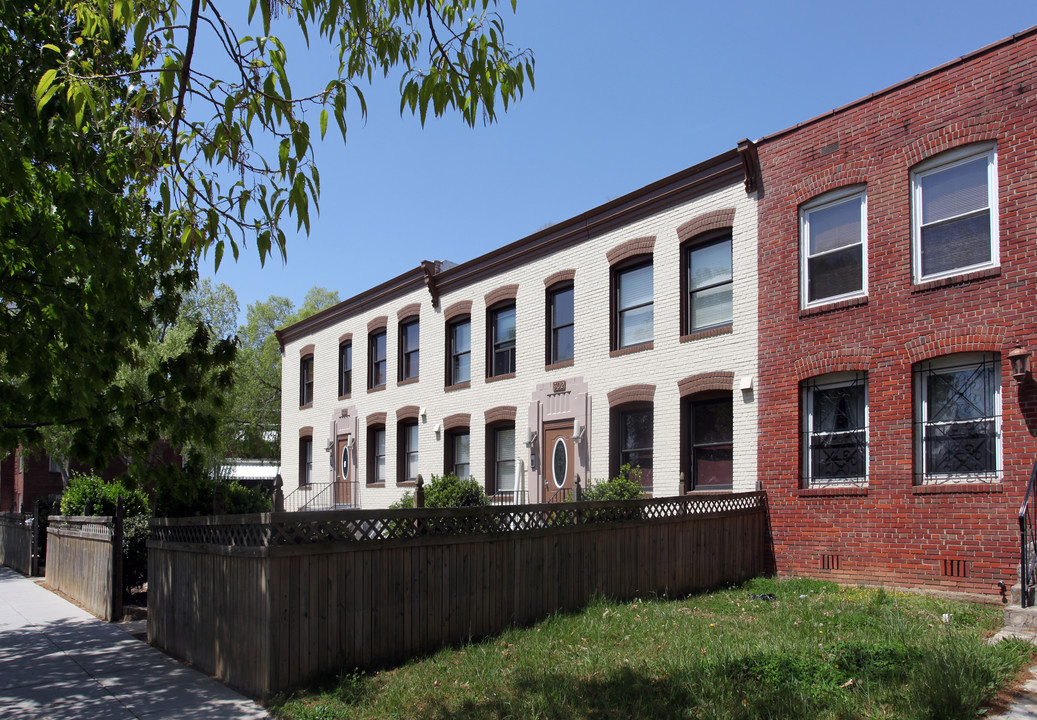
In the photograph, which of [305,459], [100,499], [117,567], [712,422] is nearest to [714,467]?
[712,422]

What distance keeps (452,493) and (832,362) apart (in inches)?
303

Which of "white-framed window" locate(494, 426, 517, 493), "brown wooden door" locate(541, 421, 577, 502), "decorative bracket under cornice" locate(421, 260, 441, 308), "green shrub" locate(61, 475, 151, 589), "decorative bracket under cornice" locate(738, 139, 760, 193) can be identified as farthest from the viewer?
"decorative bracket under cornice" locate(421, 260, 441, 308)

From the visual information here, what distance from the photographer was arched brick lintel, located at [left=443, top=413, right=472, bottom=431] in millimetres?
20547

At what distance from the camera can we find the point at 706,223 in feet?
49.4

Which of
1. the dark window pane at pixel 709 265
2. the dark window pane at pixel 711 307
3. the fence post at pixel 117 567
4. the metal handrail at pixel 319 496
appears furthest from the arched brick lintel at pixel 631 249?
the metal handrail at pixel 319 496

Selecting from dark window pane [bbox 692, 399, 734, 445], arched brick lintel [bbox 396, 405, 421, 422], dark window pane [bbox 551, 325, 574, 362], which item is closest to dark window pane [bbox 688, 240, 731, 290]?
dark window pane [bbox 692, 399, 734, 445]

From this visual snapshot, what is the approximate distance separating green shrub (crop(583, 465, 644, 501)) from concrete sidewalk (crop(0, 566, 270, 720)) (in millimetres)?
7712

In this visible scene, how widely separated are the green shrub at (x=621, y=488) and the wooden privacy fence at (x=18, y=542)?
11.8m

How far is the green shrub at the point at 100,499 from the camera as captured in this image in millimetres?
16766

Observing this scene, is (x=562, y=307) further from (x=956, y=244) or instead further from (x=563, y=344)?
(x=956, y=244)

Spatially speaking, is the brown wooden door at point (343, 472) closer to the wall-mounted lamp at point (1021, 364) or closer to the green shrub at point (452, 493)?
the green shrub at point (452, 493)

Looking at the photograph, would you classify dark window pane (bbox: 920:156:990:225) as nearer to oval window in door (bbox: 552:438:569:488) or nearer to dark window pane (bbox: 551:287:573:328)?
dark window pane (bbox: 551:287:573:328)

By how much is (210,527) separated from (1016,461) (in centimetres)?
972

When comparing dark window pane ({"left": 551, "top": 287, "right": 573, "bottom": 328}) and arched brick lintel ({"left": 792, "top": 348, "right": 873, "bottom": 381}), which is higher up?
dark window pane ({"left": 551, "top": 287, "right": 573, "bottom": 328})
